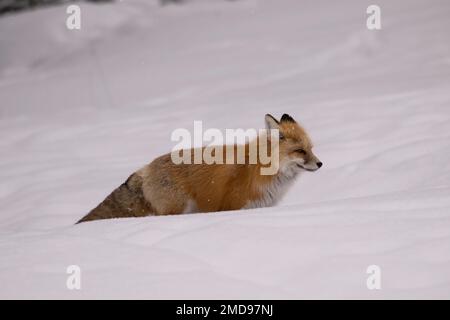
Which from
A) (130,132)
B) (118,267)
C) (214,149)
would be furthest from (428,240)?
(130,132)

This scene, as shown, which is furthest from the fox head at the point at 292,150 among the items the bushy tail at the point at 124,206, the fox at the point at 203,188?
the bushy tail at the point at 124,206

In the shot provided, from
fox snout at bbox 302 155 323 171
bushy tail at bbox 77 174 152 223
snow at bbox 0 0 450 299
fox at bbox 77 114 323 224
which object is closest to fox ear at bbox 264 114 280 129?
fox at bbox 77 114 323 224

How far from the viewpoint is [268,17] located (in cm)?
2053

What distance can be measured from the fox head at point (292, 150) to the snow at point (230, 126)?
0.53m

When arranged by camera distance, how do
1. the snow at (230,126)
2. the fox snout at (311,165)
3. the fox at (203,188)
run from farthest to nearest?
the fox snout at (311,165)
the fox at (203,188)
the snow at (230,126)

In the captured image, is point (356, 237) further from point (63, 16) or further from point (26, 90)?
point (63, 16)

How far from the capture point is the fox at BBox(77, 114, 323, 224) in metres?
5.66

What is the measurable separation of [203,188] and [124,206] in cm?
73

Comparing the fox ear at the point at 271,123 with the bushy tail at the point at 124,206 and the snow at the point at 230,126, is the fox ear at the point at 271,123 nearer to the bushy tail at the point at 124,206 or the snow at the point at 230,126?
the snow at the point at 230,126

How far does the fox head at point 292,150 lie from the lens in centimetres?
578

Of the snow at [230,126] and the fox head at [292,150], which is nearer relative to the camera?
the snow at [230,126]

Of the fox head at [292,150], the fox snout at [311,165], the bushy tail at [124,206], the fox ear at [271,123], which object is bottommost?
the bushy tail at [124,206]

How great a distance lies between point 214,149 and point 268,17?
1545 centimetres

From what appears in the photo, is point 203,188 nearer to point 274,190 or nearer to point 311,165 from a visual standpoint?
point 274,190
